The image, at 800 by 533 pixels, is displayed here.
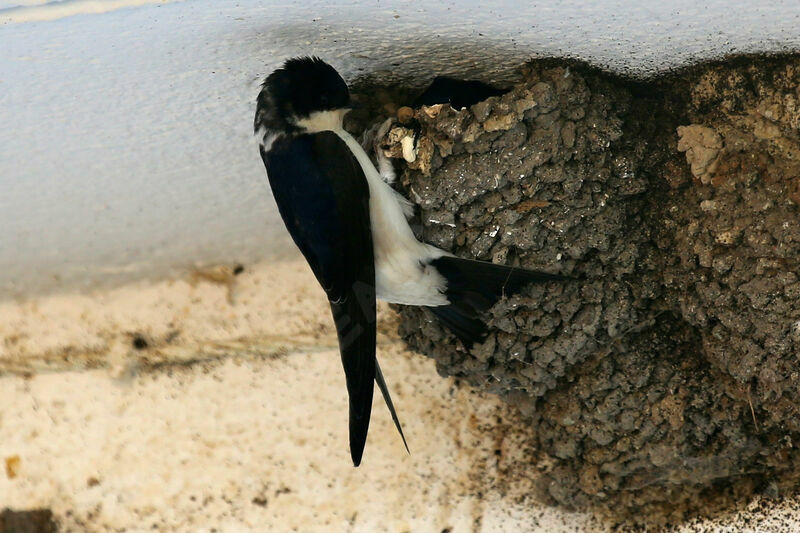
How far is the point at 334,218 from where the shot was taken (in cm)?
191

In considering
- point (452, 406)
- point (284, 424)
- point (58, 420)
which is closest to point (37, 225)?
point (58, 420)

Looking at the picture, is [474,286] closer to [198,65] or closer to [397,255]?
[397,255]

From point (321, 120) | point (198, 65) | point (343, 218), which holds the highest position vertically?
point (198, 65)

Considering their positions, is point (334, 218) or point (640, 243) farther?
point (640, 243)

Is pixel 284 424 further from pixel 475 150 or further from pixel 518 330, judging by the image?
pixel 475 150

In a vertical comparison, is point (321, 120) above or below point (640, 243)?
above

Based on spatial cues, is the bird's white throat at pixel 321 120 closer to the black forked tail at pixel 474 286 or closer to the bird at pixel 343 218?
the bird at pixel 343 218

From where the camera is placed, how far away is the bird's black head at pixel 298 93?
1.91 m

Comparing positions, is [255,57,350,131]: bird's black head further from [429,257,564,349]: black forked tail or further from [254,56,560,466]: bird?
[429,257,564,349]: black forked tail

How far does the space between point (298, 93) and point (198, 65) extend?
190mm

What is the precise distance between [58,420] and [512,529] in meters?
1.14

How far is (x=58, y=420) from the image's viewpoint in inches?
100

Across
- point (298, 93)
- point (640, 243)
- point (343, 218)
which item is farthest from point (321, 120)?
point (640, 243)

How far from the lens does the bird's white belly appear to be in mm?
2010
